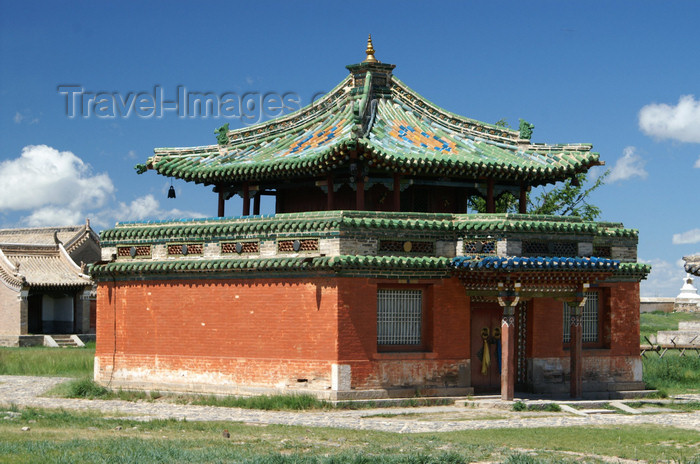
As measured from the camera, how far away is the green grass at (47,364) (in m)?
36.7

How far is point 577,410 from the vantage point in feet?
81.8

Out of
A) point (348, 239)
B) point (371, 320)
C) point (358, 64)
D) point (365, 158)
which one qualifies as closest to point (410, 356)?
point (371, 320)

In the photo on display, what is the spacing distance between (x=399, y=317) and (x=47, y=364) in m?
17.5

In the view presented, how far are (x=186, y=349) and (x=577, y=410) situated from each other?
10.3 m

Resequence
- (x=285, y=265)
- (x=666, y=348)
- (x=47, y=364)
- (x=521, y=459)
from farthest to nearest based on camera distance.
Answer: (x=666, y=348), (x=47, y=364), (x=285, y=265), (x=521, y=459)

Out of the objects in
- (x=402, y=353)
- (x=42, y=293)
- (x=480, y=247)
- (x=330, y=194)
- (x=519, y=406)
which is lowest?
(x=519, y=406)

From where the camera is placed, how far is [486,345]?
91.2 feet

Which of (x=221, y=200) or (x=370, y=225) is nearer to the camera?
(x=370, y=225)

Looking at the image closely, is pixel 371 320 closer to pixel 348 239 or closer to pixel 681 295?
pixel 348 239

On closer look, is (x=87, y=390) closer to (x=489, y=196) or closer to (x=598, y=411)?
(x=489, y=196)

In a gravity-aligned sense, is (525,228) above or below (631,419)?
above

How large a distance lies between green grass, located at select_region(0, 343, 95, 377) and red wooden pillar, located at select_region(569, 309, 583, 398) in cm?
1639

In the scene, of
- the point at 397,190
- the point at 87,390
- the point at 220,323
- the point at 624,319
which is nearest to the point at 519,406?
the point at 624,319

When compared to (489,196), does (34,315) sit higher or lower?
lower
